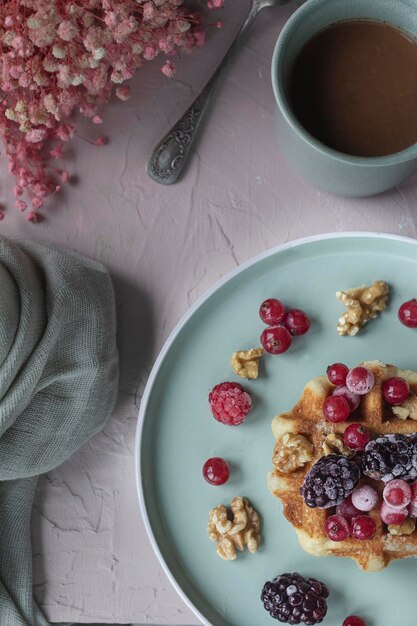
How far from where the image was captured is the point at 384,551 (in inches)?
49.7

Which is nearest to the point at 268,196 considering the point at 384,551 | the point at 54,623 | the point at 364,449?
the point at 364,449

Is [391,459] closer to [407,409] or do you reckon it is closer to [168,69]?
[407,409]

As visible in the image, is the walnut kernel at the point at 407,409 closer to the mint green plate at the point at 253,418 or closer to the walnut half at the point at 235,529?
the mint green plate at the point at 253,418

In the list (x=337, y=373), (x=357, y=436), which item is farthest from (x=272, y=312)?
(x=357, y=436)

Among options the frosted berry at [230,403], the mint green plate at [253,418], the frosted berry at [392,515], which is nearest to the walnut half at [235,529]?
the mint green plate at [253,418]

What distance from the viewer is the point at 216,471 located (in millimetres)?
1354

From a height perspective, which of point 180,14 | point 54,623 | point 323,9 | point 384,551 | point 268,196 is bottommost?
point 54,623

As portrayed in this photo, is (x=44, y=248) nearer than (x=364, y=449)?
No

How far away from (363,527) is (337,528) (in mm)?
39

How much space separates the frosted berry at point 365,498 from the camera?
121 centimetres

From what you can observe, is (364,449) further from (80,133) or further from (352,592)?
(80,133)

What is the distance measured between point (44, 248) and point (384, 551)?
28.5 inches

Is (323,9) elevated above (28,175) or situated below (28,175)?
above

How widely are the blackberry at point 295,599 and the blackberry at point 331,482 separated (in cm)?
17
